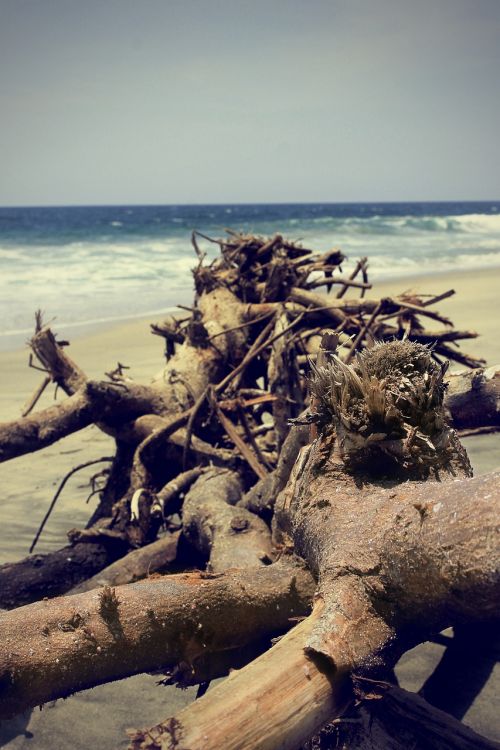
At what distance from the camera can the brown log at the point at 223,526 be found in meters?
2.82

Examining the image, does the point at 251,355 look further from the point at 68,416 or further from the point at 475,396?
the point at 475,396

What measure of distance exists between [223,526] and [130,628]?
1.22 m

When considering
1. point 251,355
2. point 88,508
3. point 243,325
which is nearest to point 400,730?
point 251,355

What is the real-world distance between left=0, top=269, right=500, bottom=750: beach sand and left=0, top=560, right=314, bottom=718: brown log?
1.16 m

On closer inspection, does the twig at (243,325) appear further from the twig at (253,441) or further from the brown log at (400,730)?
the brown log at (400,730)

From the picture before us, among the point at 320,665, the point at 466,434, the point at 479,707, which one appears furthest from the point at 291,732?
the point at 466,434

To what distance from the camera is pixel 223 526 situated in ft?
10.2

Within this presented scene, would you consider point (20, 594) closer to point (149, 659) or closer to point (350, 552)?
point (149, 659)

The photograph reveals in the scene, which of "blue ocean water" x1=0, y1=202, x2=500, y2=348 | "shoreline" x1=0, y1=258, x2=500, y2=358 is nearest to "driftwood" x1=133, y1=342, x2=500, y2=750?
"blue ocean water" x1=0, y1=202, x2=500, y2=348

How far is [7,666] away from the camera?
5.86ft

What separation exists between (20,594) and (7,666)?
1675mm

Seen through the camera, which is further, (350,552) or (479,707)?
(479,707)

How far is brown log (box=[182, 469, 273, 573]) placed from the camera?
282cm

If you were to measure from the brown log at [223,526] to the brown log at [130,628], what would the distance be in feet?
1.87
